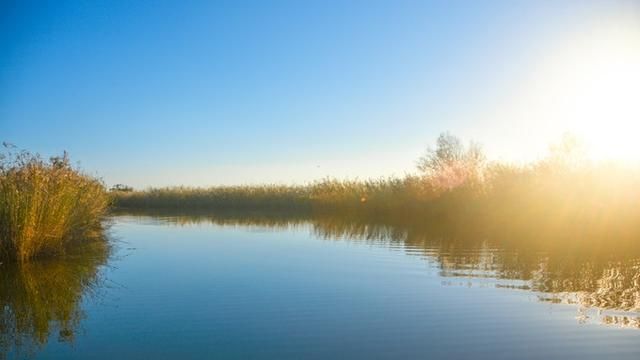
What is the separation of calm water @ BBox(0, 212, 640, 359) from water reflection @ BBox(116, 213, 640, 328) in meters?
0.04

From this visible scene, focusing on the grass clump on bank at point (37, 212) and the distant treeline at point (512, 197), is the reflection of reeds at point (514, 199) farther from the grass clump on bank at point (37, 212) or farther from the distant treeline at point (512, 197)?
the grass clump on bank at point (37, 212)

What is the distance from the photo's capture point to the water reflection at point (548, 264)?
722cm

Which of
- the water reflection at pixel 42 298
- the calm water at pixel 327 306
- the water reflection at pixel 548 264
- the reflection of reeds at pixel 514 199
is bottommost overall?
the water reflection at pixel 42 298

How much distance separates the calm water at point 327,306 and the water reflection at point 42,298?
2cm

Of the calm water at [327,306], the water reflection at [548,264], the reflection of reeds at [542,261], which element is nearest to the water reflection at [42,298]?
the calm water at [327,306]

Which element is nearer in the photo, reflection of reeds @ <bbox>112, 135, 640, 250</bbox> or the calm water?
the calm water

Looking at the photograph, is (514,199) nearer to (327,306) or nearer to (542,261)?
(542,261)

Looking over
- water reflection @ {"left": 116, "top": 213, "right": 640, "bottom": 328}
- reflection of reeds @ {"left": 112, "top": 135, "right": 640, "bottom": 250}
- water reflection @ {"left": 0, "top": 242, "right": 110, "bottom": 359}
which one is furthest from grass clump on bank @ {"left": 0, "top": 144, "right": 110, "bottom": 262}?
reflection of reeds @ {"left": 112, "top": 135, "right": 640, "bottom": 250}

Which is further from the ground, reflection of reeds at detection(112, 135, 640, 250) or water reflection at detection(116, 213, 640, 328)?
reflection of reeds at detection(112, 135, 640, 250)

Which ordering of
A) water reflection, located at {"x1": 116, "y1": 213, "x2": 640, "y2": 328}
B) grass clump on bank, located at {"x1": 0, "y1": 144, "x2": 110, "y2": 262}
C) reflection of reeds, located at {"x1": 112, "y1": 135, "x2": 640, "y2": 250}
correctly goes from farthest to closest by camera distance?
reflection of reeds, located at {"x1": 112, "y1": 135, "x2": 640, "y2": 250}, grass clump on bank, located at {"x1": 0, "y1": 144, "x2": 110, "y2": 262}, water reflection, located at {"x1": 116, "y1": 213, "x2": 640, "y2": 328}

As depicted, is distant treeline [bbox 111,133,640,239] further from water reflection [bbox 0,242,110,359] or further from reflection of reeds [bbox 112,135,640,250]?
water reflection [bbox 0,242,110,359]

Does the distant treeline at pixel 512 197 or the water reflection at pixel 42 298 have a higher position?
the distant treeline at pixel 512 197

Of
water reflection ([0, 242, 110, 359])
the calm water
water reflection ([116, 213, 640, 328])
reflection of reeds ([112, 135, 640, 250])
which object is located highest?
reflection of reeds ([112, 135, 640, 250])

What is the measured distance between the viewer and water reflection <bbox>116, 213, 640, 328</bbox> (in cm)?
Answer: 722
